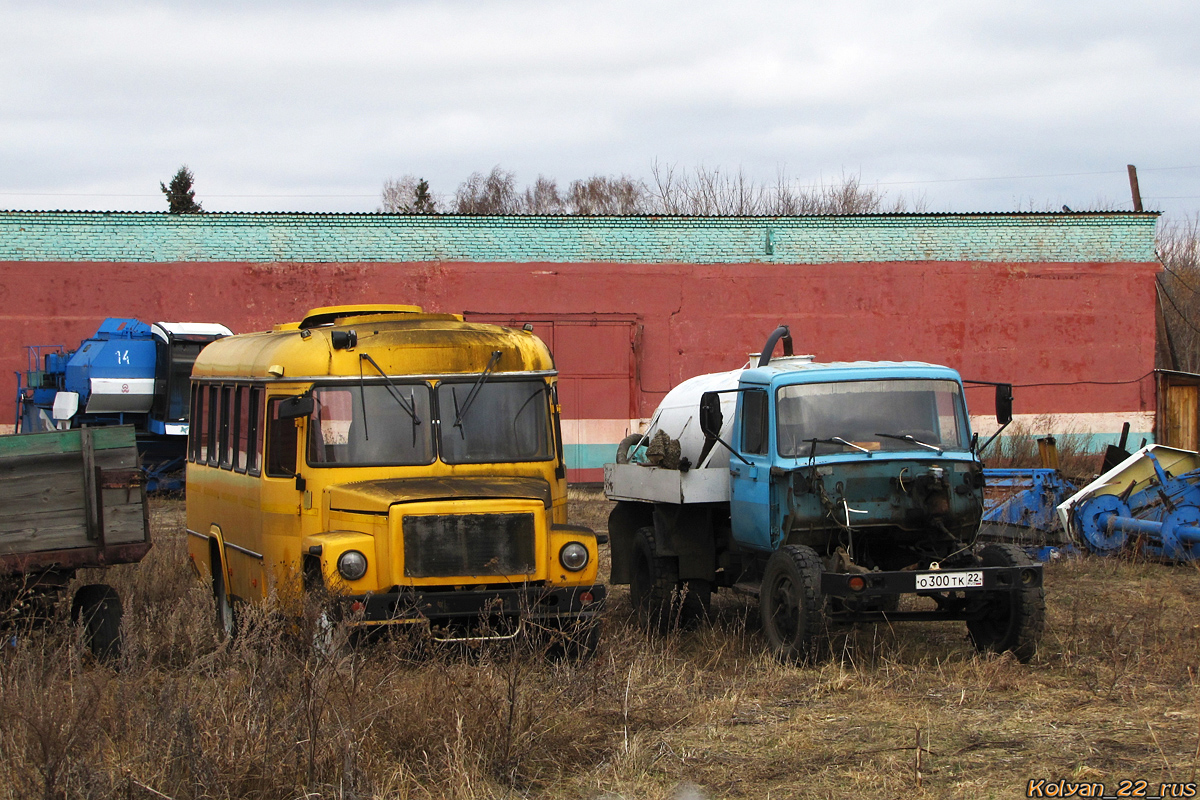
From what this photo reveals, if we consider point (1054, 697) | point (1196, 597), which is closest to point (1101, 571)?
point (1196, 597)

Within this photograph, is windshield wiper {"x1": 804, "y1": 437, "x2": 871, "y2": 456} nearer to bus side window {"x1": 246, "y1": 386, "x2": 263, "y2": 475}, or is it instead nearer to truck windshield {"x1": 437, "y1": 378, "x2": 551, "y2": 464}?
truck windshield {"x1": 437, "y1": 378, "x2": 551, "y2": 464}

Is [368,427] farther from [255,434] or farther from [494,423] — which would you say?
[255,434]

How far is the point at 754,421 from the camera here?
9.30 metres

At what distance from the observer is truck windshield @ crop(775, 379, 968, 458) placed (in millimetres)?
8766

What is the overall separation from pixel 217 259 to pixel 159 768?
64.0 feet

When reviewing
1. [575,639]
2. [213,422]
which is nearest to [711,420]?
[575,639]

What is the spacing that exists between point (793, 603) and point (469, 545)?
2186 mm

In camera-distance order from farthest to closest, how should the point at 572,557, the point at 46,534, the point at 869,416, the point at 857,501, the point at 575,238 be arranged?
the point at 575,238
the point at 869,416
the point at 857,501
the point at 572,557
the point at 46,534

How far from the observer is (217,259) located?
23375mm

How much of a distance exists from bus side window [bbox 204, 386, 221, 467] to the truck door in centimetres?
423

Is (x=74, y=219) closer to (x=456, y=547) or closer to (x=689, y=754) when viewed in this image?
(x=456, y=547)

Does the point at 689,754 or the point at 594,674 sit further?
the point at 594,674

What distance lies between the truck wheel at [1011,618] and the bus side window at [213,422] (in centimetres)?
608

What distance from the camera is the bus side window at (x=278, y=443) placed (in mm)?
8344
